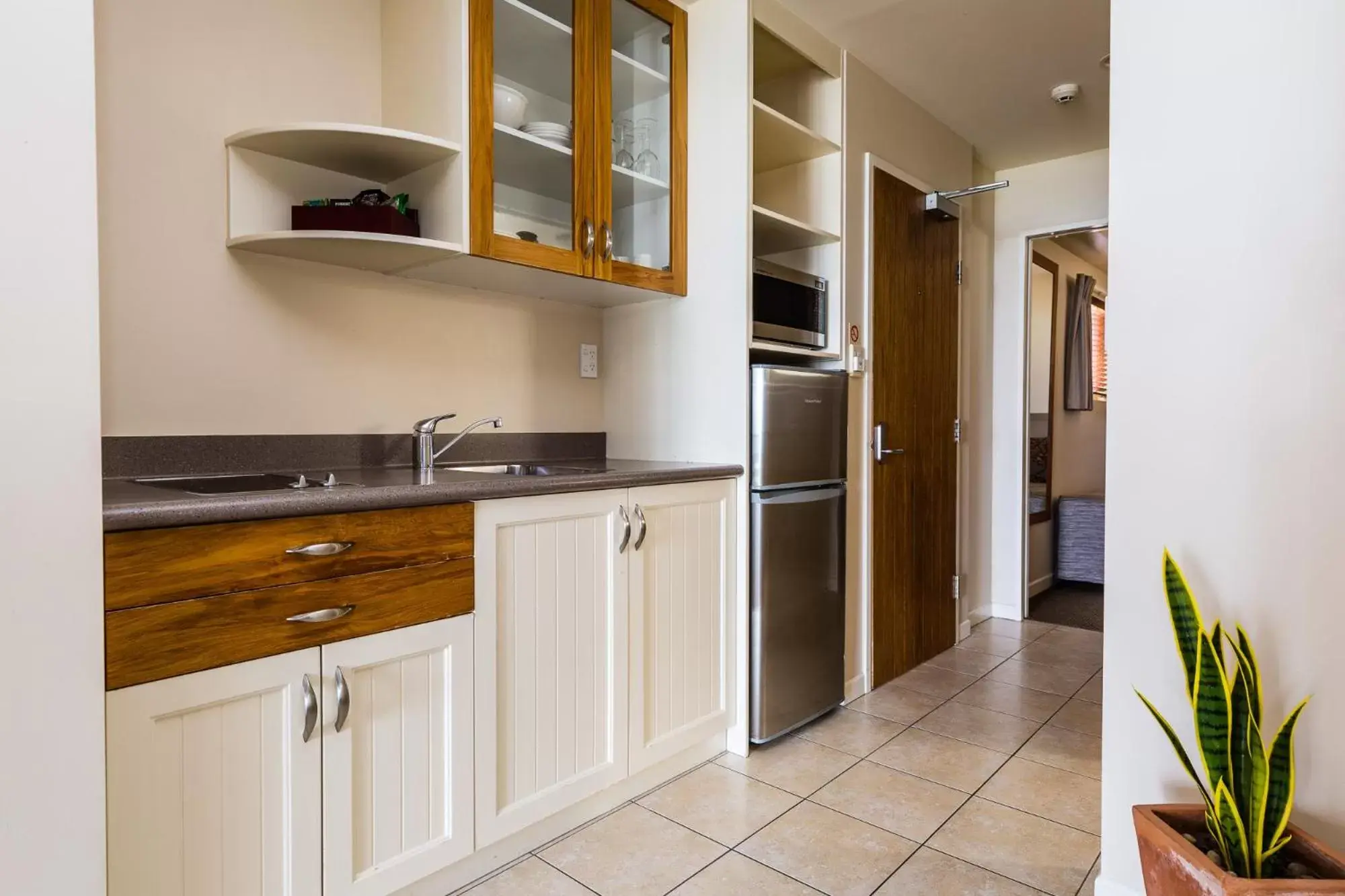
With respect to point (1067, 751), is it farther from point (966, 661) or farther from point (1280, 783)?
point (1280, 783)

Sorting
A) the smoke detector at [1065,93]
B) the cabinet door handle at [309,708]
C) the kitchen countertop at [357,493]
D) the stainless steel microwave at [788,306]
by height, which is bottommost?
the cabinet door handle at [309,708]

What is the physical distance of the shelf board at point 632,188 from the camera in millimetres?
2234

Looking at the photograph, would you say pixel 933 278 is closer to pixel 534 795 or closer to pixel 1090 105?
pixel 1090 105

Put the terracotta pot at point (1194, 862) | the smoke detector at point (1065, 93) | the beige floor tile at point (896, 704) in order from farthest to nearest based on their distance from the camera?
the smoke detector at point (1065, 93), the beige floor tile at point (896, 704), the terracotta pot at point (1194, 862)

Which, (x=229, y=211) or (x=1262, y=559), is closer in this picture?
(x=1262, y=559)

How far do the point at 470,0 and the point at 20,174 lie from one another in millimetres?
1179

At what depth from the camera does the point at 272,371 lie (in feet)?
6.18

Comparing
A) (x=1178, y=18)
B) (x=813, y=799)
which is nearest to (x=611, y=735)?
(x=813, y=799)

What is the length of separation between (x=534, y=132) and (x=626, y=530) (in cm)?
109

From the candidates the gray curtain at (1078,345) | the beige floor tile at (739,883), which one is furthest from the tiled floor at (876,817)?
the gray curtain at (1078,345)

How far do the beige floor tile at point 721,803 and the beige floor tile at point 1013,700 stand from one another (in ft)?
3.55

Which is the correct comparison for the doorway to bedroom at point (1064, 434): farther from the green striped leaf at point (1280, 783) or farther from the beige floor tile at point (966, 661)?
the green striped leaf at point (1280, 783)

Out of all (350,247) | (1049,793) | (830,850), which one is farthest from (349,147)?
(1049,793)

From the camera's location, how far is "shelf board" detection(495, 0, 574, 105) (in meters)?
1.92
